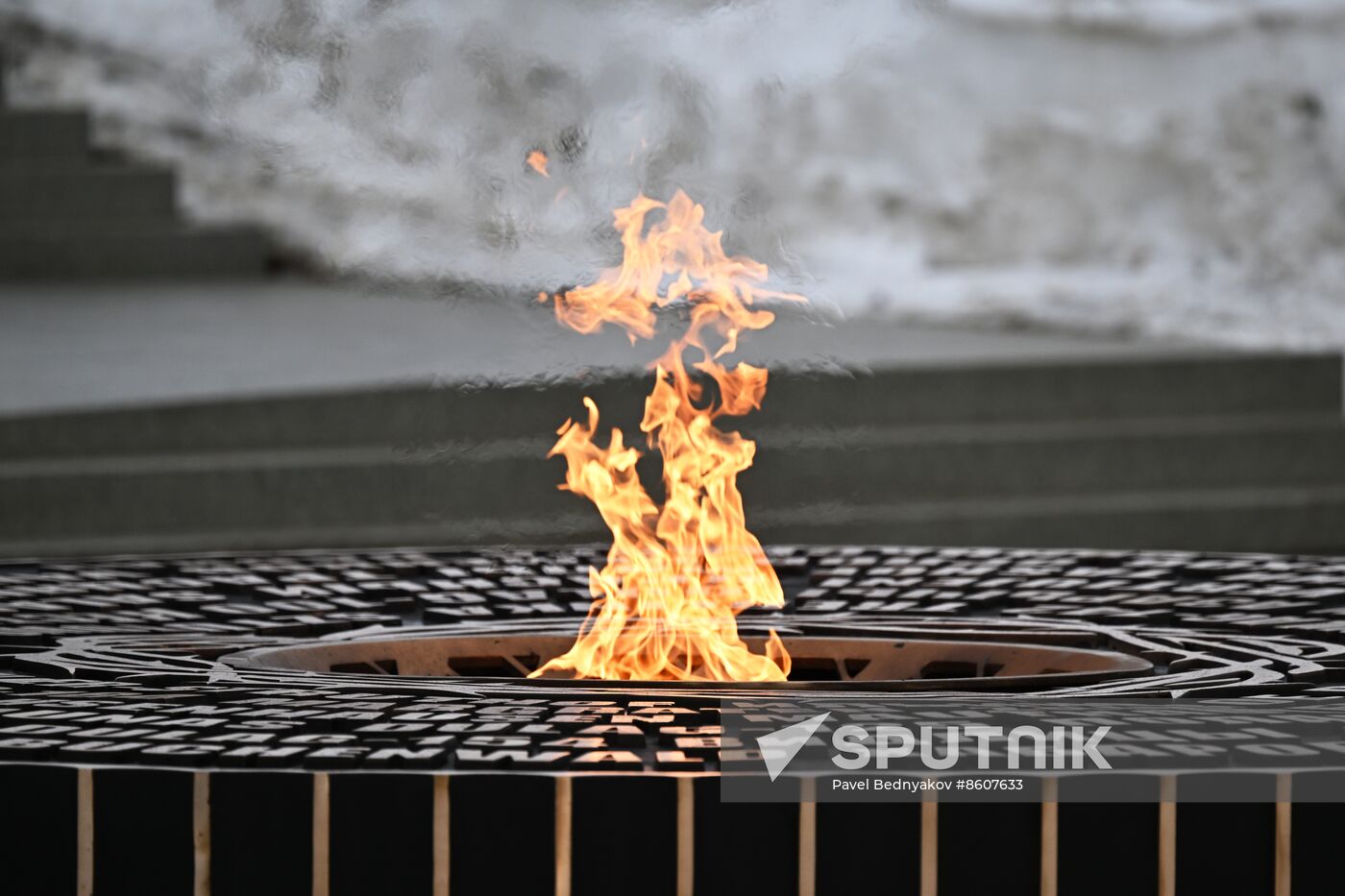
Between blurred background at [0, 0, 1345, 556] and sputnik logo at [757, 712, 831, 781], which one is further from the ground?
blurred background at [0, 0, 1345, 556]

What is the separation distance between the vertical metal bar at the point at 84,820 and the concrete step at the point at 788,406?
1.89 m

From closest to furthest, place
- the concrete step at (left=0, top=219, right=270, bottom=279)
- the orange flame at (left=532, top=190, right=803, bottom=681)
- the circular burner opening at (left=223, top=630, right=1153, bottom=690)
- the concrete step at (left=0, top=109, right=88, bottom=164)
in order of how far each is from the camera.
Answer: the circular burner opening at (left=223, top=630, right=1153, bottom=690), the orange flame at (left=532, top=190, right=803, bottom=681), the concrete step at (left=0, top=219, right=270, bottom=279), the concrete step at (left=0, top=109, right=88, bottom=164)

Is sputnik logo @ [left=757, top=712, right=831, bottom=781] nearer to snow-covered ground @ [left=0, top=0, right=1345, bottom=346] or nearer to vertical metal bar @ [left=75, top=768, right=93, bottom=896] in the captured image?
vertical metal bar @ [left=75, top=768, right=93, bottom=896]

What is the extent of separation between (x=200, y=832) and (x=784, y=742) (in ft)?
1.19

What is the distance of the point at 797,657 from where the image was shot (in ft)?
6.18

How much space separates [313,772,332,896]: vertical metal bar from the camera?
3.94 ft

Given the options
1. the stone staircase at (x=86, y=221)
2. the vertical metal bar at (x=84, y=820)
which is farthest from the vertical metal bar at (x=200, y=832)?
the stone staircase at (x=86, y=221)

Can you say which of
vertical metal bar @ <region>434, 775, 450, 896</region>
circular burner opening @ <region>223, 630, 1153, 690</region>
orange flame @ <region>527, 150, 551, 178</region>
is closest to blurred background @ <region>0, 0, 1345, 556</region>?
orange flame @ <region>527, 150, 551, 178</region>

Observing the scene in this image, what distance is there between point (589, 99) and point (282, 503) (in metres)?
1.64

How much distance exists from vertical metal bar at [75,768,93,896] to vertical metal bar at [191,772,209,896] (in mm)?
66

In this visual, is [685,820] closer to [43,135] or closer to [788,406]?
[788,406]

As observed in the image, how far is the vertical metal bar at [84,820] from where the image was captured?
1.22 metres

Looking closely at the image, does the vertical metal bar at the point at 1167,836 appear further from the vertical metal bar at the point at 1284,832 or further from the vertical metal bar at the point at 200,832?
the vertical metal bar at the point at 200,832

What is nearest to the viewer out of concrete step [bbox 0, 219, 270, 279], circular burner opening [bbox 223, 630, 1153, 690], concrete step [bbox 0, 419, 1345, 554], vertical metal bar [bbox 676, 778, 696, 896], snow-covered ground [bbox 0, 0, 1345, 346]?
vertical metal bar [bbox 676, 778, 696, 896]
